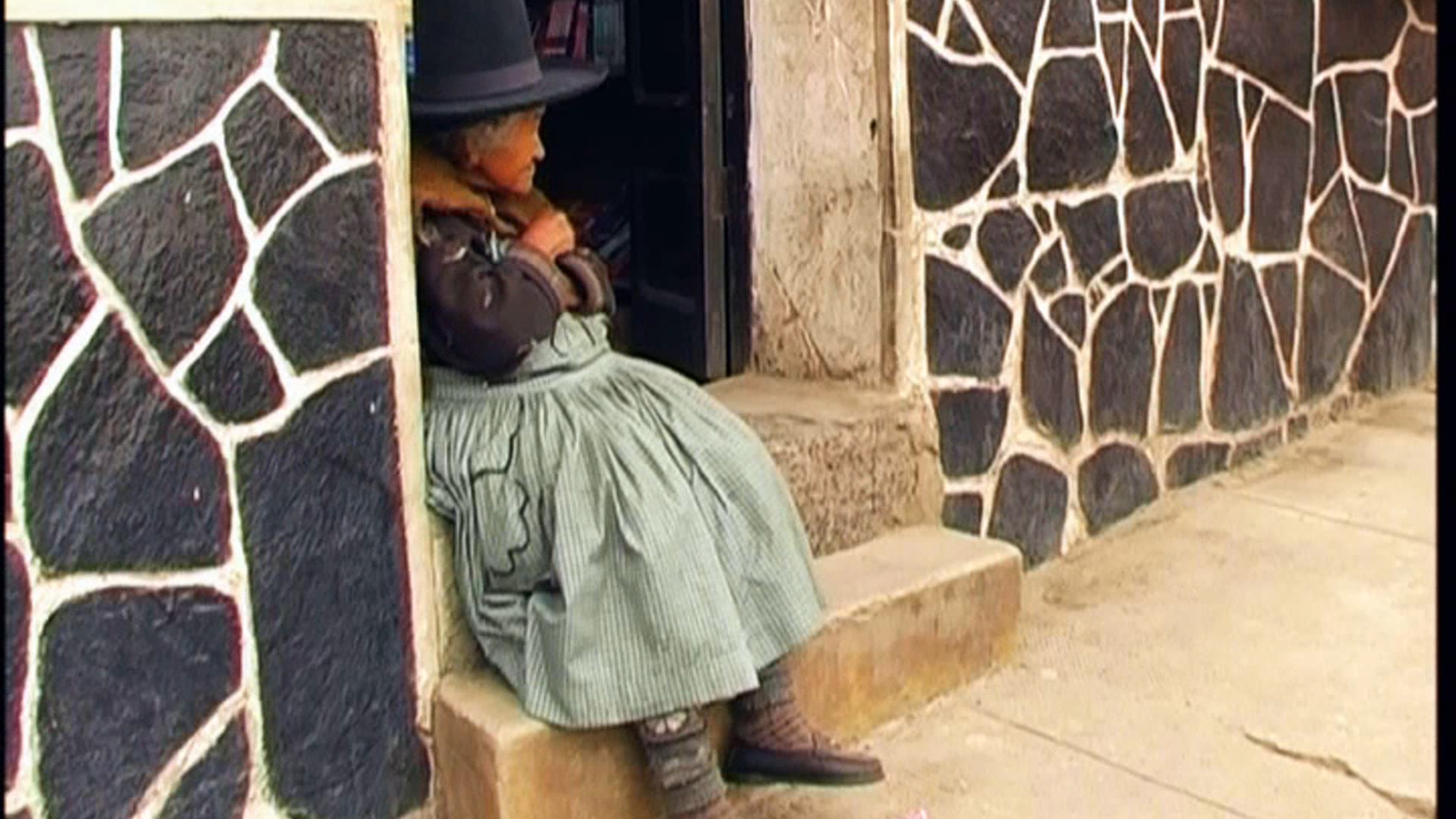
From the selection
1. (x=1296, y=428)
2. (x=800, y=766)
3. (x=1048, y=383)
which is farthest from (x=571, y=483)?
(x=1296, y=428)

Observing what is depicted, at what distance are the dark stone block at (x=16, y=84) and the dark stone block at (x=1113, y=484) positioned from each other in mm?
2621

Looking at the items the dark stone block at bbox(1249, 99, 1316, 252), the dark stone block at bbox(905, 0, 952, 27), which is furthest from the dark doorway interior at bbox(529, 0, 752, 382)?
the dark stone block at bbox(1249, 99, 1316, 252)

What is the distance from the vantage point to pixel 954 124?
144 inches

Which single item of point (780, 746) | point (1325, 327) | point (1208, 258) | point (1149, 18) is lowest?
point (780, 746)

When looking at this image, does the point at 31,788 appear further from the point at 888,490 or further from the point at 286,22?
the point at 888,490

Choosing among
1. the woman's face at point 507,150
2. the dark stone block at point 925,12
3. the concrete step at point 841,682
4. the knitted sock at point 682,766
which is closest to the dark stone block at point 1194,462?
the concrete step at point 841,682

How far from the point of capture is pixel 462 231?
9.04 feet

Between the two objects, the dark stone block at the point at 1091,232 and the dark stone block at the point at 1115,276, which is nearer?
the dark stone block at the point at 1091,232

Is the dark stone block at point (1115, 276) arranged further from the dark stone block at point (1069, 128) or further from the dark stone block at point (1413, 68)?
the dark stone block at point (1413, 68)

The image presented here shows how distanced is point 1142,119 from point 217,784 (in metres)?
2.70

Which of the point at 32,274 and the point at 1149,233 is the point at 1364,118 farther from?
the point at 32,274

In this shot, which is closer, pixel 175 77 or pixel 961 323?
pixel 175 77

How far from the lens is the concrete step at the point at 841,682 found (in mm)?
2629

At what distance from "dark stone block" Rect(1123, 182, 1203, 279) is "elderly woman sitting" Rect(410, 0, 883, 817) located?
1661 millimetres
